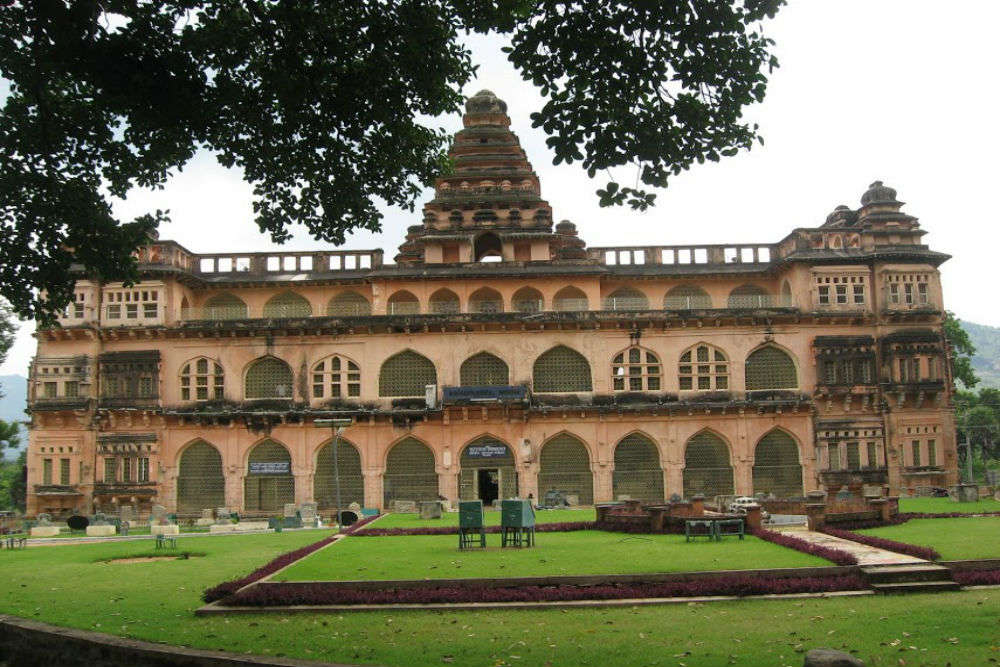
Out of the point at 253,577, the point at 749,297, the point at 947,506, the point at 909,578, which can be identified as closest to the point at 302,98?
the point at 253,577

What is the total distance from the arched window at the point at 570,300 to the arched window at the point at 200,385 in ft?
53.2

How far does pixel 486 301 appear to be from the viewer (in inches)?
1774

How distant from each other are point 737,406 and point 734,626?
31236 millimetres

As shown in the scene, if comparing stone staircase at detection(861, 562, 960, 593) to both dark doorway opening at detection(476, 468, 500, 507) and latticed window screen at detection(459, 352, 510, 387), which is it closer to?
dark doorway opening at detection(476, 468, 500, 507)

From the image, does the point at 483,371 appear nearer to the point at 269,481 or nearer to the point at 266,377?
the point at 266,377

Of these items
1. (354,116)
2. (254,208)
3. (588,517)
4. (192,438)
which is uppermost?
(354,116)

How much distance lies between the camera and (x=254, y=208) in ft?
57.4

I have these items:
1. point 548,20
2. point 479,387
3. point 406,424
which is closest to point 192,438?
point 406,424

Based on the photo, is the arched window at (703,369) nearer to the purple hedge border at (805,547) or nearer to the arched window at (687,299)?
the arched window at (687,299)

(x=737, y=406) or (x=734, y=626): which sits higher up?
(x=737, y=406)

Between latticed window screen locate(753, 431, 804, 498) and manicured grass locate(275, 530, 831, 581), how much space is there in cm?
2169

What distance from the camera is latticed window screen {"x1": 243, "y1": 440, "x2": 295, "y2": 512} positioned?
42.5 metres

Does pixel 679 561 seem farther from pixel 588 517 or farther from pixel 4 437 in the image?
pixel 4 437

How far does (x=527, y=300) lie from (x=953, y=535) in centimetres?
2719
